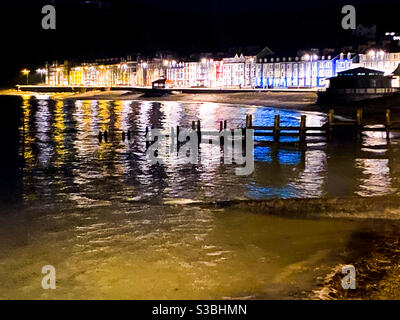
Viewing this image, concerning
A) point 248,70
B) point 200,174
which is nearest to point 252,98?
point 248,70

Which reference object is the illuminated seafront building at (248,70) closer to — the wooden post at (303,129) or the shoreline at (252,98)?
the shoreline at (252,98)

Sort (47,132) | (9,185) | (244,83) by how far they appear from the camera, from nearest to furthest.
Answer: (9,185) < (47,132) < (244,83)

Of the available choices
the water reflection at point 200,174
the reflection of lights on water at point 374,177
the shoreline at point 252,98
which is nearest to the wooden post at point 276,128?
the water reflection at point 200,174

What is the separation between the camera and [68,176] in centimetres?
2066

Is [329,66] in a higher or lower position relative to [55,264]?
higher

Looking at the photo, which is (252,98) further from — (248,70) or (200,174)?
(200,174)

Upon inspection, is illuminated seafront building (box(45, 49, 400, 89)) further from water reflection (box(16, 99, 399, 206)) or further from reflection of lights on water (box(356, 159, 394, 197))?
reflection of lights on water (box(356, 159, 394, 197))

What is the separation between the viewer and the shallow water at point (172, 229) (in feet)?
32.0

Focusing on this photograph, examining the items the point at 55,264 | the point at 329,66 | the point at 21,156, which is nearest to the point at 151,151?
the point at 21,156

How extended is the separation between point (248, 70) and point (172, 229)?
122031 mm

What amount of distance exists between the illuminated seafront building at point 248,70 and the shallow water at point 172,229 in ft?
204
